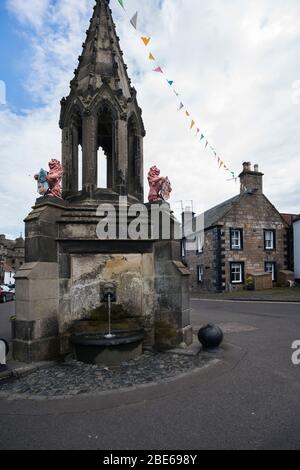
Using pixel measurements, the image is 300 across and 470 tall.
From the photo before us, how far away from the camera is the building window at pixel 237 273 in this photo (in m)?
27.2

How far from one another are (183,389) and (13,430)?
7.93 ft

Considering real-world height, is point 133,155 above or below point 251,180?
below

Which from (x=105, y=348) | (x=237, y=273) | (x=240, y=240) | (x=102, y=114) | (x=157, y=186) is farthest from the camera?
(x=240, y=240)

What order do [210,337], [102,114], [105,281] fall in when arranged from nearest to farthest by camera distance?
[210,337]
[105,281]
[102,114]

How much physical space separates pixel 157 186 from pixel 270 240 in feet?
77.2

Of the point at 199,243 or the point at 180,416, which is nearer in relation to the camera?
the point at 180,416

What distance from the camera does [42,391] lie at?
16.6 ft

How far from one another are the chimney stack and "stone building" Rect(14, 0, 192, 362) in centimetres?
2155

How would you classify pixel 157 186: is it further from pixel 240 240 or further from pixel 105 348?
pixel 240 240

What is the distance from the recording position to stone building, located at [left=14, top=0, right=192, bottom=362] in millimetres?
6680

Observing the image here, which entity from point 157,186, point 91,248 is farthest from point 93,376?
point 157,186

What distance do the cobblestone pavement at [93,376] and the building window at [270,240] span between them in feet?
78.1

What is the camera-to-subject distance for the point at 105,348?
20.8ft
